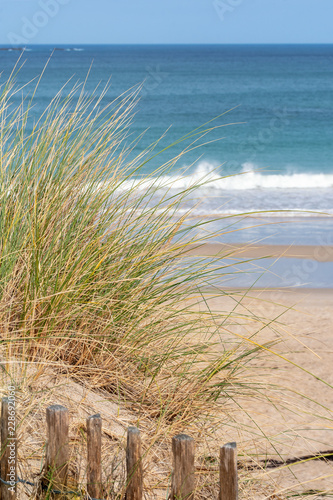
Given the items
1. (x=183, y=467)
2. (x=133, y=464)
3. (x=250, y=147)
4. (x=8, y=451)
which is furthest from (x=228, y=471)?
(x=250, y=147)

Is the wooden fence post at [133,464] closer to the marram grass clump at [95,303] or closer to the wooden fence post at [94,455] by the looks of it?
the wooden fence post at [94,455]

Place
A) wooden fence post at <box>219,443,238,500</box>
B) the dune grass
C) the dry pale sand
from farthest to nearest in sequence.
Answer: the dry pale sand → the dune grass → wooden fence post at <box>219,443,238,500</box>

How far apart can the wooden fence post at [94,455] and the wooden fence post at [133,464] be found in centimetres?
10

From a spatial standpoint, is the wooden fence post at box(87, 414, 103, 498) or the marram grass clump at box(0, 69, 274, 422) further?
the marram grass clump at box(0, 69, 274, 422)

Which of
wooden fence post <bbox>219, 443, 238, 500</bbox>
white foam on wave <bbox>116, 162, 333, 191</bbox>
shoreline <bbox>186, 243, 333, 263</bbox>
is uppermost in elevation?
white foam on wave <bbox>116, 162, 333, 191</bbox>

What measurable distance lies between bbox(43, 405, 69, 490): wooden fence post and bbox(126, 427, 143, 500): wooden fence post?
0.22 meters

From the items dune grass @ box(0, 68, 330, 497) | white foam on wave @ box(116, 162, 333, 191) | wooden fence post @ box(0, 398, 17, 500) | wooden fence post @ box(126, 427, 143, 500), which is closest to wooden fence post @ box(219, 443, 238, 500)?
wooden fence post @ box(126, 427, 143, 500)

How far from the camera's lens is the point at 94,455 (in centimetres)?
189

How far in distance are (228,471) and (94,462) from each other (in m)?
0.44

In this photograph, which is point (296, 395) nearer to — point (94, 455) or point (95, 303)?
point (95, 303)

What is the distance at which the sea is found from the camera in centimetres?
716

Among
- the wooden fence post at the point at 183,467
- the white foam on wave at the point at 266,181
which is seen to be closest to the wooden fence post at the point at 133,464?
the wooden fence post at the point at 183,467

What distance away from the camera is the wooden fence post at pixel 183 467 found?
1.82 metres

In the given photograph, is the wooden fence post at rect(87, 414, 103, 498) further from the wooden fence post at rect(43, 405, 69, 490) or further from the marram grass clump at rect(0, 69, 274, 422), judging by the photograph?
the marram grass clump at rect(0, 69, 274, 422)
